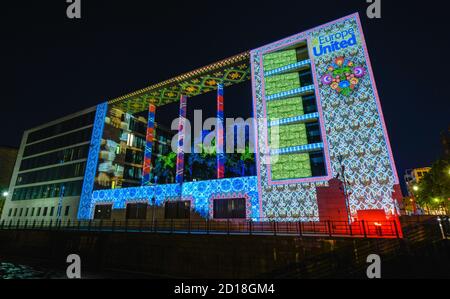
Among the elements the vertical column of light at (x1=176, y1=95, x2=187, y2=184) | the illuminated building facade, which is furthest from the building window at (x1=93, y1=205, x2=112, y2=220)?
the vertical column of light at (x1=176, y1=95, x2=187, y2=184)

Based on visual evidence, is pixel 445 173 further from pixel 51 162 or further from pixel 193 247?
pixel 51 162

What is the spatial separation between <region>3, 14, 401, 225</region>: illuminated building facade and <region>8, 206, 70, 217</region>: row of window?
12.1 meters

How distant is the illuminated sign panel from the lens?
69.4 ft

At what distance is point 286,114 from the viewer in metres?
26.5

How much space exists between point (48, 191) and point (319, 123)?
151 feet

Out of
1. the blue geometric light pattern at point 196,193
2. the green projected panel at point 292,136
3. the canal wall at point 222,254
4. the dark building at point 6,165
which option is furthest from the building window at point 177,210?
the dark building at point 6,165

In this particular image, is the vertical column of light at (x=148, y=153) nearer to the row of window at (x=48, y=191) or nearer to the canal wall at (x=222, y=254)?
the row of window at (x=48, y=191)

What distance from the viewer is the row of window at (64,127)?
43.0 meters

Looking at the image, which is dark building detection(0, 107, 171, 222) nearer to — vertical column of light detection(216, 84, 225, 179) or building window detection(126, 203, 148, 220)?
building window detection(126, 203, 148, 220)

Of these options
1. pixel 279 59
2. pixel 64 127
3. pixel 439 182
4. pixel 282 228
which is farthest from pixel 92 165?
pixel 439 182

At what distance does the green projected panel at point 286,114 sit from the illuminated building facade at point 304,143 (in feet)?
0.32

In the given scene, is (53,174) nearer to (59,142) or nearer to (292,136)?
(59,142)

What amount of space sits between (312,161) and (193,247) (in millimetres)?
14785
